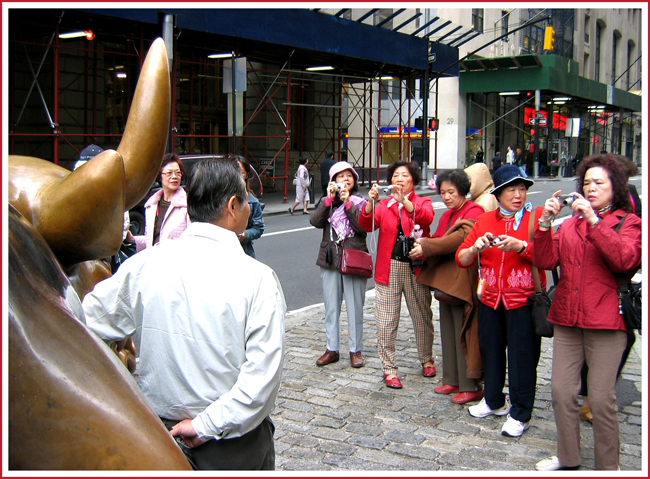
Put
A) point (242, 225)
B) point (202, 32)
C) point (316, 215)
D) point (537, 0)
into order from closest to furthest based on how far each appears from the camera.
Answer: point (537, 0), point (242, 225), point (316, 215), point (202, 32)

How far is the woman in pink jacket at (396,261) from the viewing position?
5.84m

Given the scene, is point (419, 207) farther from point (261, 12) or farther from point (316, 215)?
point (261, 12)

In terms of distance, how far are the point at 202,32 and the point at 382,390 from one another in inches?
537

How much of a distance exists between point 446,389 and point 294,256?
21.6 feet

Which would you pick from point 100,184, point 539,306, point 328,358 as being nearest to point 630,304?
point 539,306

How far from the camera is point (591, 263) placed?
398 centimetres

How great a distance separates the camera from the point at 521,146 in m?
44.5

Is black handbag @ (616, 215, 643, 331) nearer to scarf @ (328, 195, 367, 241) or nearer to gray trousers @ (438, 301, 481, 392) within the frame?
gray trousers @ (438, 301, 481, 392)

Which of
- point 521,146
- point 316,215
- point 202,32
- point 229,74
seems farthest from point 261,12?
point 521,146

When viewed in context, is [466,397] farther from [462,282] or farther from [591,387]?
[591,387]

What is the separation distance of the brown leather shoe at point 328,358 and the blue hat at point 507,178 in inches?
92.0

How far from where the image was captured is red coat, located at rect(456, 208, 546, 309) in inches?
187

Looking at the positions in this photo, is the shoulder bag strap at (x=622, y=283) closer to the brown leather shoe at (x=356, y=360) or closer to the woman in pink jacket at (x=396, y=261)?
the woman in pink jacket at (x=396, y=261)

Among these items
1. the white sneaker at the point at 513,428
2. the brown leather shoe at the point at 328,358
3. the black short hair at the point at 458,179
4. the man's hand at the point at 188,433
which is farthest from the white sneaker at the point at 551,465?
the man's hand at the point at 188,433
